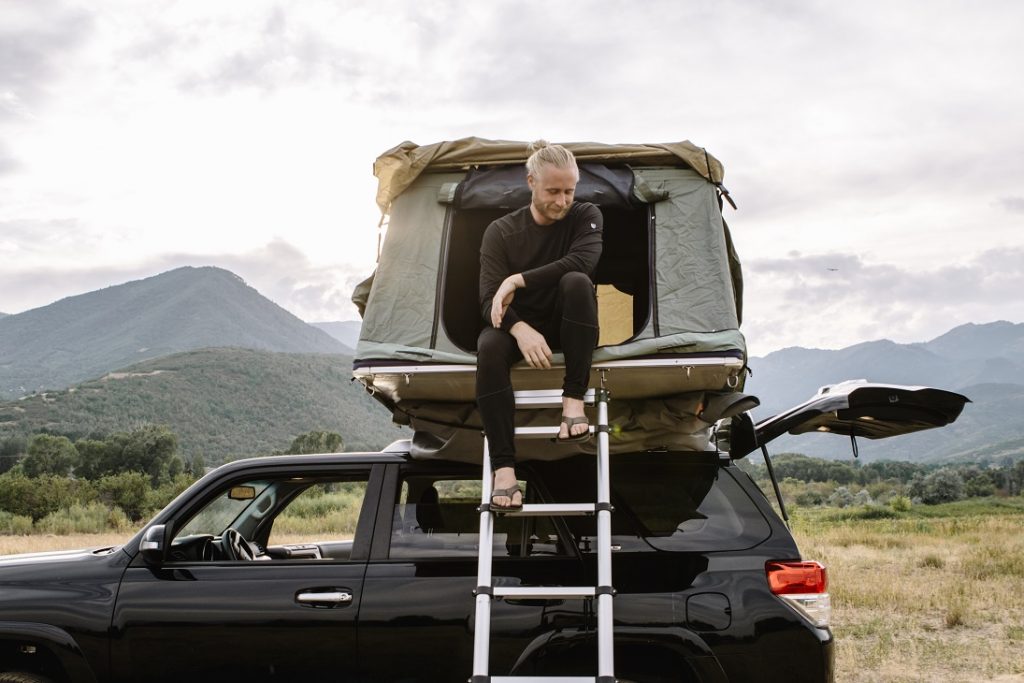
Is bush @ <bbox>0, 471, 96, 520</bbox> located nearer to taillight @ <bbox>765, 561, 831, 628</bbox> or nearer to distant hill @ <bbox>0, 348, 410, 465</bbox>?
taillight @ <bbox>765, 561, 831, 628</bbox>

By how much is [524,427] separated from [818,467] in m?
60.5

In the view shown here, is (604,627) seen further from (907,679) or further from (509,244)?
(907,679)

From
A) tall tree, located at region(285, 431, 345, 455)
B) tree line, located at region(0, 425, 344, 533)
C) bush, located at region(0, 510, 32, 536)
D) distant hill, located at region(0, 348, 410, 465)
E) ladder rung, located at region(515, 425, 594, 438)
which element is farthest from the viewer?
distant hill, located at region(0, 348, 410, 465)

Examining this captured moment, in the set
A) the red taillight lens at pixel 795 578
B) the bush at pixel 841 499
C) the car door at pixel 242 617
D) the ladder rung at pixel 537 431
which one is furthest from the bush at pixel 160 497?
→ the bush at pixel 841 499

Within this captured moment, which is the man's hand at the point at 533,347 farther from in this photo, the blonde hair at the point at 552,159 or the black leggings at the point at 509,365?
the blonde hair at the point at 552,159

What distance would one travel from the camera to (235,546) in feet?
16.7

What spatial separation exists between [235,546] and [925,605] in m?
9.93

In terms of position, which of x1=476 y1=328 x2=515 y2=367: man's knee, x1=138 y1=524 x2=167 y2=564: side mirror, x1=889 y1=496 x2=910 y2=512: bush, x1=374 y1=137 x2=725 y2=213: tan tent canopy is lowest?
x1=889 y1=496 x2=910 y2=512: bush

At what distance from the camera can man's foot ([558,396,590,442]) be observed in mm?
4164

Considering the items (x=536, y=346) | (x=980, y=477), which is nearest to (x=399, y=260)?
(x=536, y=346)

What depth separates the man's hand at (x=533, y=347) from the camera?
4.35m

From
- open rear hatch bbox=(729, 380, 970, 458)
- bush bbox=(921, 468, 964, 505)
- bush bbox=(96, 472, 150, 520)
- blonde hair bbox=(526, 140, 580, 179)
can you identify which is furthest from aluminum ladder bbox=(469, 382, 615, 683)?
bush bbox=(921, 468, 964, 505)

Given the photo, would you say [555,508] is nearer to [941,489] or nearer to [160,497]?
[160,497]

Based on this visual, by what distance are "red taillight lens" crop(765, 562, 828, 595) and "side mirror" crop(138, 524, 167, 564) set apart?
2738 millimetres
